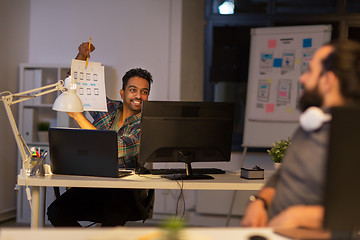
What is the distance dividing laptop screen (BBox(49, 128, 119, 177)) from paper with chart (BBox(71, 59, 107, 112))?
374mm

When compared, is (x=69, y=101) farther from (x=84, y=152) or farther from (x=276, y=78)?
(x=276, y=78)

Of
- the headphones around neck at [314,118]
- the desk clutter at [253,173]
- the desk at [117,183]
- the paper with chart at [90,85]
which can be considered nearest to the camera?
the headphones around neck at [314,118]

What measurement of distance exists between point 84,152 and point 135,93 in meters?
0.77

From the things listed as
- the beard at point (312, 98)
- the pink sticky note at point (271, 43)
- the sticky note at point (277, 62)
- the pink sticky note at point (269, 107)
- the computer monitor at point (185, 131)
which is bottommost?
the computer monitor at point (185, 131)

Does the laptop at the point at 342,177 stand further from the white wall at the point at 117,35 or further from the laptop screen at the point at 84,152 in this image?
the white wall at the point at 117,35

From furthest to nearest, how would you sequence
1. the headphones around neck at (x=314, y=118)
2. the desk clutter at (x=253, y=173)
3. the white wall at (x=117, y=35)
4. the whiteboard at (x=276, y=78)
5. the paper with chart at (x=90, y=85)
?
the white wall at (x=117, y=35) → the whiteboard at (x=276, y=78) → the paper with chart at (x=90, y=85) → the desk clutter at (x=253, y=173) → the headphones around neck at (x=314, y=118)

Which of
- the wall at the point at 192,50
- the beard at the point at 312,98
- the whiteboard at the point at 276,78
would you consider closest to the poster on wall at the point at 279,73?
the whiteboard at the point at 276,78

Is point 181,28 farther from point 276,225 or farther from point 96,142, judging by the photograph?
point 276,225

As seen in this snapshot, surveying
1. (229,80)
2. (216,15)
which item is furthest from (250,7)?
(229,80)

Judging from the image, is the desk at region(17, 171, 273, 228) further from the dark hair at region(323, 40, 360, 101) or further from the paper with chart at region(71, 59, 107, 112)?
the dark hair at region(323, 40, 360, 101)

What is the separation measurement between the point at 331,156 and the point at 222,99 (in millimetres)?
3862

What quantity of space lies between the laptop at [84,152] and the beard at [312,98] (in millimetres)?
1281

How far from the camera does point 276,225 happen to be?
4.42 feet

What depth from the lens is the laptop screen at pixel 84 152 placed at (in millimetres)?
2480
